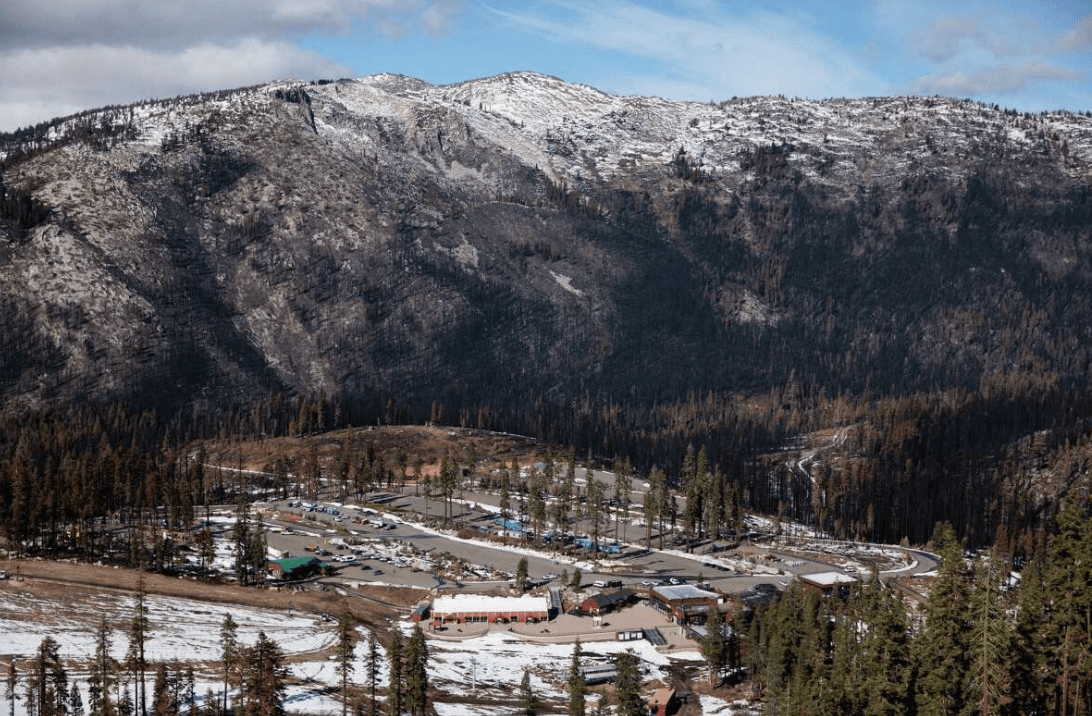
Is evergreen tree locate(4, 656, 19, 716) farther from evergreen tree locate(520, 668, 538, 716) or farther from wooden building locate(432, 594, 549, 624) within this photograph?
wooden building locate(432, 594, 549, 624)

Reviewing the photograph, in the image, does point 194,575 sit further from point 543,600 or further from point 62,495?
point 543,600

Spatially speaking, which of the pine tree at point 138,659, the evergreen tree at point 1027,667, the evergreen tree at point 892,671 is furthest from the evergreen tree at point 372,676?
the evergreen tree at point 1027,667

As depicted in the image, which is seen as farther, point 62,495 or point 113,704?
point 62,495

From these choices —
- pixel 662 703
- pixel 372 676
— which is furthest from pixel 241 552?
pixel 662 703

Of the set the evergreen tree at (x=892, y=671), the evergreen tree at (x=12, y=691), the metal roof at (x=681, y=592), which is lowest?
the metal roof at (x=681, y=592)

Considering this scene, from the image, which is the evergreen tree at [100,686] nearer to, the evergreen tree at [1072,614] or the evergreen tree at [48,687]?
the evergreen tree at [48,687]

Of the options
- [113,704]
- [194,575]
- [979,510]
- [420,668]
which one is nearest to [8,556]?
[194,575]

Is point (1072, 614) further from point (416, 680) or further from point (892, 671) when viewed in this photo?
point (416, 680)
